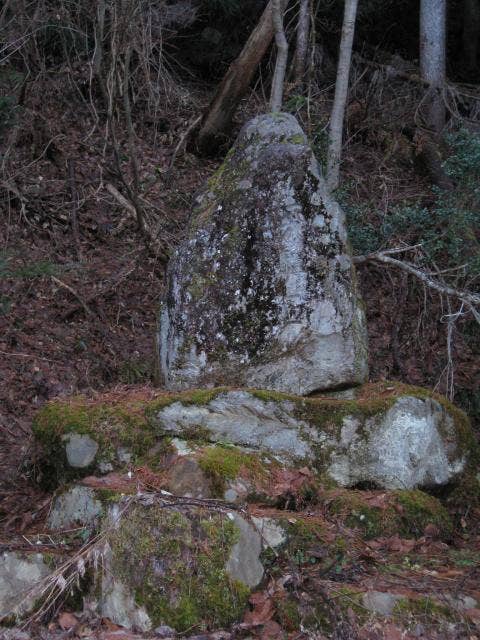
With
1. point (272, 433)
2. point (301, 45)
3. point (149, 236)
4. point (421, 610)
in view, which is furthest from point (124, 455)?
point (301, 45)

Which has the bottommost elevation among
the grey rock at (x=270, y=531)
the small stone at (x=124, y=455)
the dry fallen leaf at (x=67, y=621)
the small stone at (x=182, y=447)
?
the dry fallen leaf at (x=67, y=621)

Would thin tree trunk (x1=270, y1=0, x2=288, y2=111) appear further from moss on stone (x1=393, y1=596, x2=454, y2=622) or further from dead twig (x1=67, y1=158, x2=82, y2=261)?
moss on stone (x1=393, y1=596, x2=454, y2=622)

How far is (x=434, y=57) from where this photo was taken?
1284 centimetres

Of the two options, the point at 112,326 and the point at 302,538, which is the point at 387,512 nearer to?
the point at 302,538

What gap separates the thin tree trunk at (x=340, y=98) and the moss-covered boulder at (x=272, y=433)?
5.77m

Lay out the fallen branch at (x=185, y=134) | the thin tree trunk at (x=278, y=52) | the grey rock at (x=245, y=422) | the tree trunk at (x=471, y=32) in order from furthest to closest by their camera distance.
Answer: the tree trunk at (x=471, y=32) → the fallen branch at (x=185, y=134) → the thin tree trunk at (x=278, y=52) → the grey rock at (x=245, y=422)

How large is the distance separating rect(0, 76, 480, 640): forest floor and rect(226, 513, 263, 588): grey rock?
0.36 ft

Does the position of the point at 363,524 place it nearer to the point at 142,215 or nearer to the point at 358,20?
the point at 142,215

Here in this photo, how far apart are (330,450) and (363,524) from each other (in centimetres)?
63

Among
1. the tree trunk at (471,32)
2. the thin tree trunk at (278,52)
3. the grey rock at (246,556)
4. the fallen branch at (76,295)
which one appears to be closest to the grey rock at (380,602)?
the grey rock at (246,556)

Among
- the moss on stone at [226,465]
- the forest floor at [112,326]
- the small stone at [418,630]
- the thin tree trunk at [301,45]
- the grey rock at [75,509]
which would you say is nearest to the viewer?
the small stone at [418,630]

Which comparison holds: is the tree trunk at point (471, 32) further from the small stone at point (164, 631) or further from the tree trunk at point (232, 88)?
the small stone at point (164, 631)

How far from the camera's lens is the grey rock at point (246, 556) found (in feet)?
12.9

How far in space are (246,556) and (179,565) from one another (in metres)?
0.39
